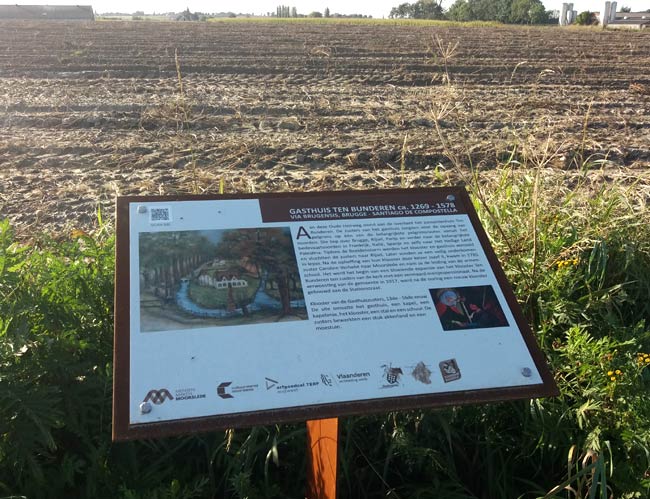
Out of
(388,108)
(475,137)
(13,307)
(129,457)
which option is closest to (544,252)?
(129,457)

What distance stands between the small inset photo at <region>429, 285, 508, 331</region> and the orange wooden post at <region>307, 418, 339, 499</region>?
1.66ft

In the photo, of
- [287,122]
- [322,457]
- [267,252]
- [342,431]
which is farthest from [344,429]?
[287,122]

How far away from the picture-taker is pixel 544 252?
3209 millimetres

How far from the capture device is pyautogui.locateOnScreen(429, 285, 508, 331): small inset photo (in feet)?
6.81

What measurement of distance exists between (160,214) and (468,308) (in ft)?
3.75

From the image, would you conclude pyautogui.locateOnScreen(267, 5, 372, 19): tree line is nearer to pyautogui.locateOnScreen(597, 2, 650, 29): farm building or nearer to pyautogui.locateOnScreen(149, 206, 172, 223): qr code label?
pyautogui.locateOnScreen(597, 2, 650, 29): farm building

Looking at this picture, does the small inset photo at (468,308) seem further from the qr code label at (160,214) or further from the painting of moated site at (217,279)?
the qr code label at (160,214)

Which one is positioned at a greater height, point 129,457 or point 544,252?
point 544,252

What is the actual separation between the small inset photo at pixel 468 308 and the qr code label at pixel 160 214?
978mm

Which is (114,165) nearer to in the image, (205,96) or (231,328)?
(205,96)

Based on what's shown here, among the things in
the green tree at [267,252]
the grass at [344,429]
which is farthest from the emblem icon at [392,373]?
the grass at [344,429]

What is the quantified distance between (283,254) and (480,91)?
10356mm

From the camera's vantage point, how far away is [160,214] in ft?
7.27

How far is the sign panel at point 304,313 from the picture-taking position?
180 centimetres
